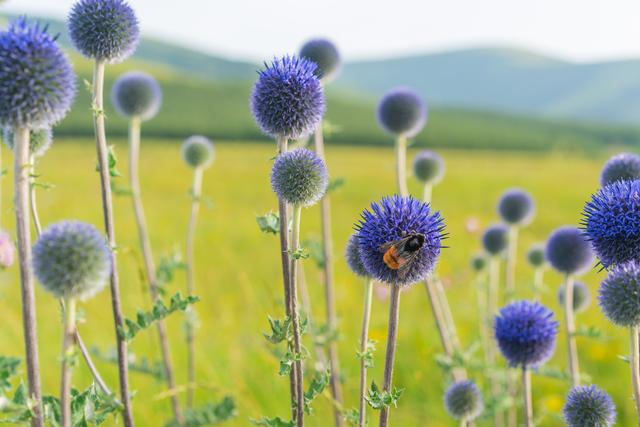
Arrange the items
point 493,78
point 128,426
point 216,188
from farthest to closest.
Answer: point 493,78, point 216,188, point 128,426

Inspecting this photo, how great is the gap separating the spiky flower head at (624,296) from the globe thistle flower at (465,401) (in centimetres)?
105

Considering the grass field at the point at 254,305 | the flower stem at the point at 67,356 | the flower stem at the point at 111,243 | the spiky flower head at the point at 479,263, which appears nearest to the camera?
the flower stem at the point at 67,356

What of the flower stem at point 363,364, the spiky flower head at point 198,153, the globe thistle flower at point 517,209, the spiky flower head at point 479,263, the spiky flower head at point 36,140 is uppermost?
the spiky flower head at point 198,153

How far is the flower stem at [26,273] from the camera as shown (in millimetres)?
1996

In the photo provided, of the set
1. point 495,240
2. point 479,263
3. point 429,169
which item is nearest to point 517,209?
point 495,240

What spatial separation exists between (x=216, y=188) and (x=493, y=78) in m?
149

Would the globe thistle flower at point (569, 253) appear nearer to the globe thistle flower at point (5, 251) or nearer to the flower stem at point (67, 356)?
the flower stem at point (67, 356)

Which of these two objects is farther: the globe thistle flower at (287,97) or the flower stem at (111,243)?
the globe thistle flower at (287,97)

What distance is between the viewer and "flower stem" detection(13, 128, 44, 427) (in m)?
2.00

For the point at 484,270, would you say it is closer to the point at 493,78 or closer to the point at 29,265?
the point at 29,265

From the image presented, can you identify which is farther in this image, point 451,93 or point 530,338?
point 451,93

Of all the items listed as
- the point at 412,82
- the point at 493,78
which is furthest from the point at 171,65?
the point at 493,78

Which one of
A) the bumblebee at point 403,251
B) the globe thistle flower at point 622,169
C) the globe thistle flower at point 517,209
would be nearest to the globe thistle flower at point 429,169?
the globe thistle flower at point 517,209

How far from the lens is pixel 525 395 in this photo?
2939 millimetres
